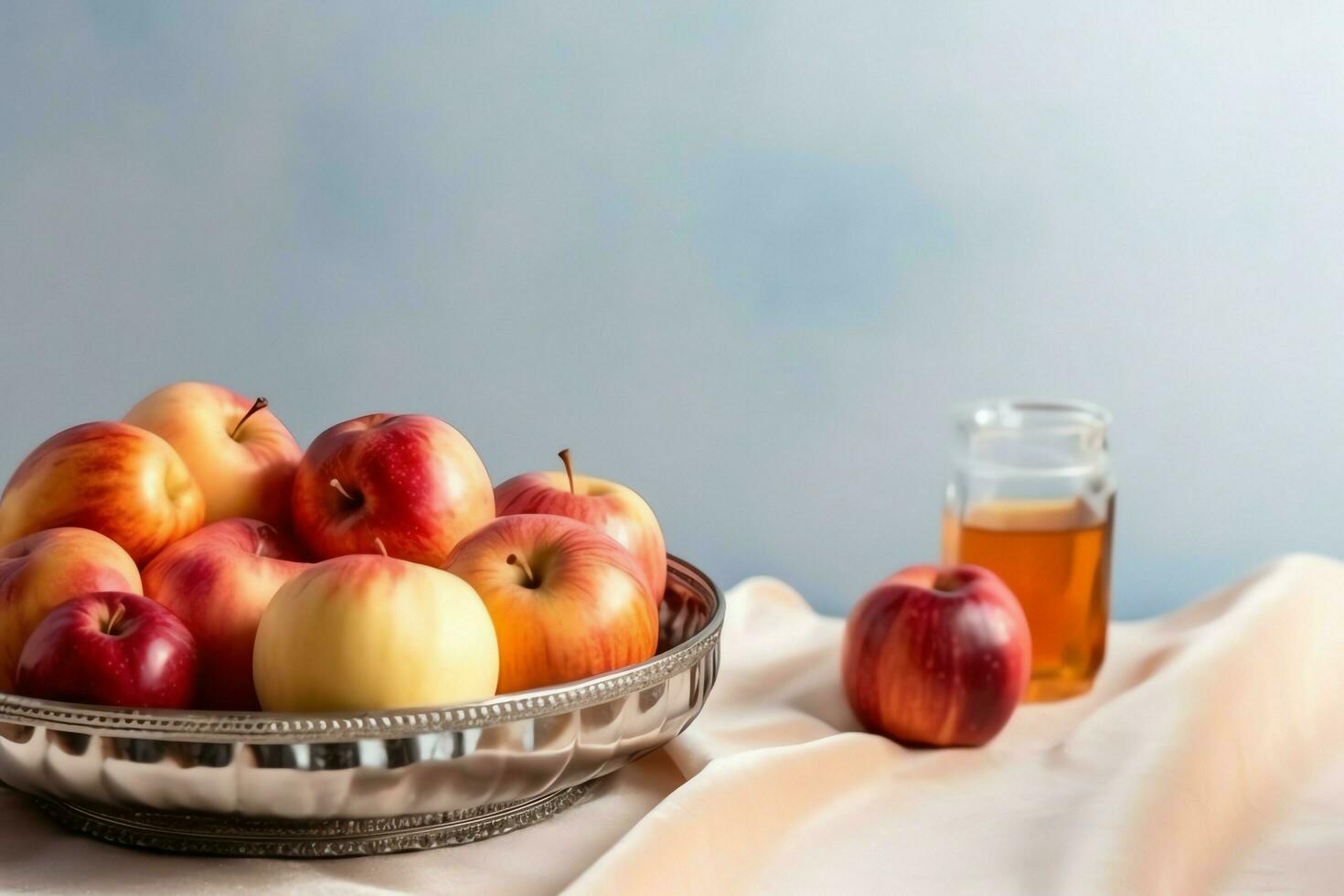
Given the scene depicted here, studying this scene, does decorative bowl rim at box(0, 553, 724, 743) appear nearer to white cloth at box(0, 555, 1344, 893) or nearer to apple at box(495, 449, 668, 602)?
white cloth at box(0, 555, 1344, 893)

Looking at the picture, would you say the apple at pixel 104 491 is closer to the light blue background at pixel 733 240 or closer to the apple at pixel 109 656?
the apple at pixel 109 656

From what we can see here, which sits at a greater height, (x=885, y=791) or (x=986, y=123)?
(x=986, y=123)

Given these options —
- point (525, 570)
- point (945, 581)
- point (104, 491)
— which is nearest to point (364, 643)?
point (525, 570)

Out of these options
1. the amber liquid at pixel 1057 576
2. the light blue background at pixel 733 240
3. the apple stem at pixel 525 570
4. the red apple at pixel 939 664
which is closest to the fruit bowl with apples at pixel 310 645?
the apple stem at pixel 525 570

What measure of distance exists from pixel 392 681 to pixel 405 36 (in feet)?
4.06

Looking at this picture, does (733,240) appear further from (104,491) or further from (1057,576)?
(104,491)

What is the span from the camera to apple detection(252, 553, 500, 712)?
29.5 inches

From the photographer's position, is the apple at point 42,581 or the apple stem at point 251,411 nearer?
the apple at point 42,581

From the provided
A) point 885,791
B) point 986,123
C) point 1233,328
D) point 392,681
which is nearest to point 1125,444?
point 1233,328

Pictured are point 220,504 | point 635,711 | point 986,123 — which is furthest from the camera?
point 986,123

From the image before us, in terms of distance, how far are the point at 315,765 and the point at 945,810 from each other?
0.43m

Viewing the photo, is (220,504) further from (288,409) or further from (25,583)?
(288,409)

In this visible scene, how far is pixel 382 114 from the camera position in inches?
71.3

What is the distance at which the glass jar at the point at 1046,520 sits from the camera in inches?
47.6
